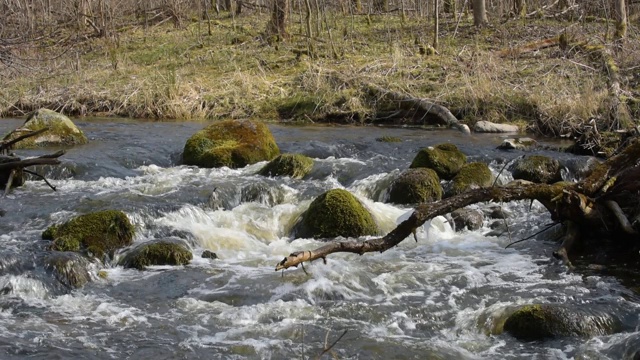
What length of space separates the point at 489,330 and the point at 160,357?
113 inches

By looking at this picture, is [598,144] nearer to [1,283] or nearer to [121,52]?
[1,283]

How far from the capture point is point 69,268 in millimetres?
7996

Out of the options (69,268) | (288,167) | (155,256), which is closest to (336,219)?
(155,256)

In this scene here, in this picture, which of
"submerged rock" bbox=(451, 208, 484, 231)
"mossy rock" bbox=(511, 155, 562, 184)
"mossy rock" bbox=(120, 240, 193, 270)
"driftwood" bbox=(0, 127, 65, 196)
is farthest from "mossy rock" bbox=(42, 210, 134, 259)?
"mossy rock" bbox=(511, 155, 562, 184)

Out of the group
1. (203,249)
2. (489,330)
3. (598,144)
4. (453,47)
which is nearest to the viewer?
(489,330)

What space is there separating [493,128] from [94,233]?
1072cm

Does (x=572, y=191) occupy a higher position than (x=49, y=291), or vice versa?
(x=572, y=191)

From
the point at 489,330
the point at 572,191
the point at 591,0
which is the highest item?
the point at 591,0

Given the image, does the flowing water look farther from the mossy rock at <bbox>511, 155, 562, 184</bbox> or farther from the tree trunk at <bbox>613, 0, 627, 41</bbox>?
the tree trunk at <bbox>613, 0, 627, 41</bbox>

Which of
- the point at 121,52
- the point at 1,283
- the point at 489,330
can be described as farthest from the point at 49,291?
the point at 121,52

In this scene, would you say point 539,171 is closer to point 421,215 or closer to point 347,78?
point 421,215

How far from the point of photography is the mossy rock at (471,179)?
11.6 metres

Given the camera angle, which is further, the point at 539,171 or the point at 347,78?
the point at 347,78

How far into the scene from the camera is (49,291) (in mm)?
7582
